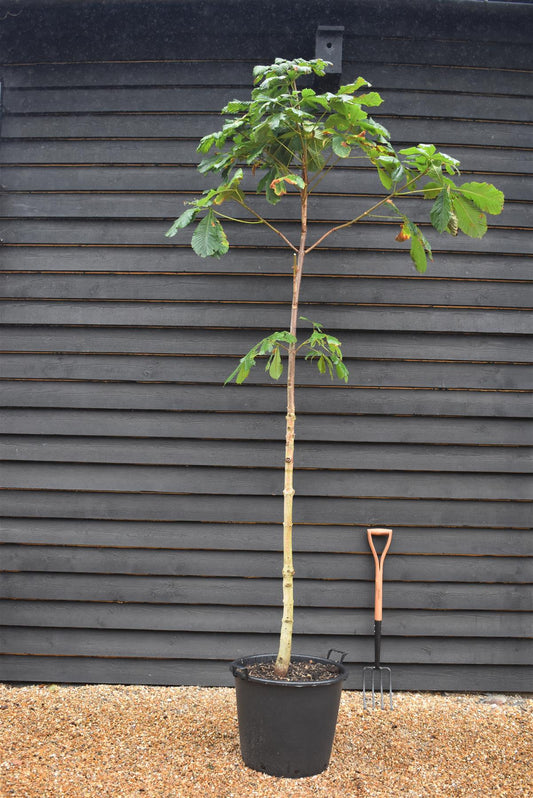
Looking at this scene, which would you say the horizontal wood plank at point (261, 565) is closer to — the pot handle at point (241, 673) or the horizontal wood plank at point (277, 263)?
the pot handle at point (241, 673)

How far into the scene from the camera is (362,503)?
326 cm

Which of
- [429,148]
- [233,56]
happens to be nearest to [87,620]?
[429,148]

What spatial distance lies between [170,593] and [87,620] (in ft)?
1.42

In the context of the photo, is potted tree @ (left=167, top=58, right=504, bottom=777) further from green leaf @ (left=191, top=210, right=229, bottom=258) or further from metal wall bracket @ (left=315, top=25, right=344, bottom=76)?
metal wall bracket @ (left=315, top=25, right=344, bottom=76)

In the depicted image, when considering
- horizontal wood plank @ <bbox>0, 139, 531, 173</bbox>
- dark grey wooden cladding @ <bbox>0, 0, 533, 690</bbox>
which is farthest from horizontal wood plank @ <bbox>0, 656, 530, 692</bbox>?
horizontal wood plank @ <bbox>0, 139, 531, 173</bbox>

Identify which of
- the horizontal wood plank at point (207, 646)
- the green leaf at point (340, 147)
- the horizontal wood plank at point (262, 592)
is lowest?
the horizontal wood plank at point (207, 646)

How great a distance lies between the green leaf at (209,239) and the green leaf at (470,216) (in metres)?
0.95

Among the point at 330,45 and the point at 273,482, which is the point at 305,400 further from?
the point at 330,45

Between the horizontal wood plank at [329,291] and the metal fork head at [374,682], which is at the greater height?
the horizontal wood plank at [329,291]

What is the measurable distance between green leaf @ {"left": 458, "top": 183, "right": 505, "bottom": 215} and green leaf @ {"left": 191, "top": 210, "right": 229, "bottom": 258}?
38.6 inches

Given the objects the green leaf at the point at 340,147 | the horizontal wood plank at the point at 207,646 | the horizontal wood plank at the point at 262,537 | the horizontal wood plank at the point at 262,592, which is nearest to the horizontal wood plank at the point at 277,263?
the green leaf at the point at 340,147

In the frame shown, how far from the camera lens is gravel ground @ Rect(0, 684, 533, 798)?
2.32 meters

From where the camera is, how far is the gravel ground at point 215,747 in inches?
91.3

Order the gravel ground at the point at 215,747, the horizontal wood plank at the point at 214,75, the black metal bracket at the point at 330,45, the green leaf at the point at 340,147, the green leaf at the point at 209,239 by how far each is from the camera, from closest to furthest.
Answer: the gravel ground at the point at 215,747
the green leaf at the point at 340,147
the green leaf at the point at 209,239
the black metal bracket at the point at 330,45
the horizontal wood plank at the point at 214,75
